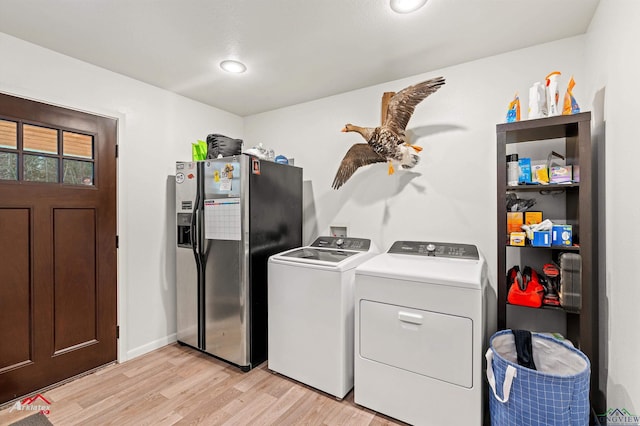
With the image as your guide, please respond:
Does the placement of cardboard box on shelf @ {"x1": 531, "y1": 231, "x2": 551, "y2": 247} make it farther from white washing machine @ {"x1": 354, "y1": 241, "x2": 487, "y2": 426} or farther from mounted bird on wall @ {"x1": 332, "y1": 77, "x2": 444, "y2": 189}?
mounted bird on wall @ {"x1": 332, "y1": 77, "x2": 444, "y2": 189}

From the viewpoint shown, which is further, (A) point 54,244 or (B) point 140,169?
(B) point 140,169

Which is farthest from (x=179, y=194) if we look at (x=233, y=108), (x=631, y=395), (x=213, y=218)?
(x=631, y=395)

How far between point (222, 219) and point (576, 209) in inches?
94.4

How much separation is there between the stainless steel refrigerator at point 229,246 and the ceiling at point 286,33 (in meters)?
0.76

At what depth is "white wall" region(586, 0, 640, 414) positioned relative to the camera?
4.12 ft

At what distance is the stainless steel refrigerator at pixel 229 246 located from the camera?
237cm

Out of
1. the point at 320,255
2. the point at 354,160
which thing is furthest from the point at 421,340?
the point at 354,160

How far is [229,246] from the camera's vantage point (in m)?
2.42

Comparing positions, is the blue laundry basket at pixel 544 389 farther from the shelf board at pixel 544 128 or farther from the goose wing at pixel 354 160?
the goose wing at pixel 354 160

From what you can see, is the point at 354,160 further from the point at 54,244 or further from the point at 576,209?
the point at 54,244

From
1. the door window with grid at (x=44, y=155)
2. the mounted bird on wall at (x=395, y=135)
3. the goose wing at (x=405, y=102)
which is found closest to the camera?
the door window with grid at (x=44, y=155)

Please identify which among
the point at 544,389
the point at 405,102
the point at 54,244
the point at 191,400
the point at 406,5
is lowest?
the point at 191,400

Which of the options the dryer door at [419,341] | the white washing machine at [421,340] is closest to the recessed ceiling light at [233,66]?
the white washing machine at [421,340]

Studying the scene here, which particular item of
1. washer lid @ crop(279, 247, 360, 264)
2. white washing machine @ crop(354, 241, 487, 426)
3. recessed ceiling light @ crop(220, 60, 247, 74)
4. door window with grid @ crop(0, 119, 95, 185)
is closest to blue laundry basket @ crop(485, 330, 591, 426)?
white washing machine @ crop(354, 241, 487, 426)
